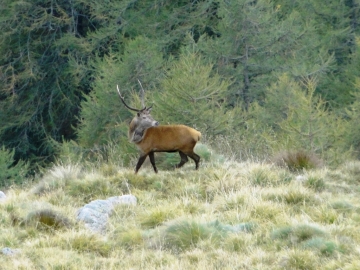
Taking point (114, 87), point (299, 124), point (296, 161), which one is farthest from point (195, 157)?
point (114, 87)

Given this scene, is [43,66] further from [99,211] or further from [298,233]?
[298,233]

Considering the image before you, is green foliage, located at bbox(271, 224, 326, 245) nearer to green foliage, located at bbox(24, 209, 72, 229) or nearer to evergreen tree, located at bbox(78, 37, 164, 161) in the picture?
green foliage, located at bbox(24, 209, 72, 229)

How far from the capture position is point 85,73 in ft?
97.3

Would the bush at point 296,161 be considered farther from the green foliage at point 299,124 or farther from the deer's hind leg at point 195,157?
the deer's hind leg at point 195,157

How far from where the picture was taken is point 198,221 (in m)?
7.61

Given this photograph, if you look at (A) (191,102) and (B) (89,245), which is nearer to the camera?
(B) (89,245)

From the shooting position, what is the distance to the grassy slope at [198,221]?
6820 millimetres

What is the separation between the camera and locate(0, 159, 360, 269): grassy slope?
22.4 feet

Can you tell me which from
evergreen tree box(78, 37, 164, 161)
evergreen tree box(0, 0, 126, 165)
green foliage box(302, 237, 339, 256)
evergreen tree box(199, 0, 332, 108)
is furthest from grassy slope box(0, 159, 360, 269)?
evergreen tree box(0, 0, 126, 165)

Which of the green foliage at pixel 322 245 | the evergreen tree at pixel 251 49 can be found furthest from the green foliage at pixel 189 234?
the evergreen tree at pixel 251 49

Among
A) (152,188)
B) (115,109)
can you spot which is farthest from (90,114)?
(152,188)

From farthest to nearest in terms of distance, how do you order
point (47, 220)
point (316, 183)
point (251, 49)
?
point (251, 49), point (316, 183), point (47, 220)

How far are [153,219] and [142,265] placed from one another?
4.89 ft

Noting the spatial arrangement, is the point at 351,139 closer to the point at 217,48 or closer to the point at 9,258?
the point at 217,48
